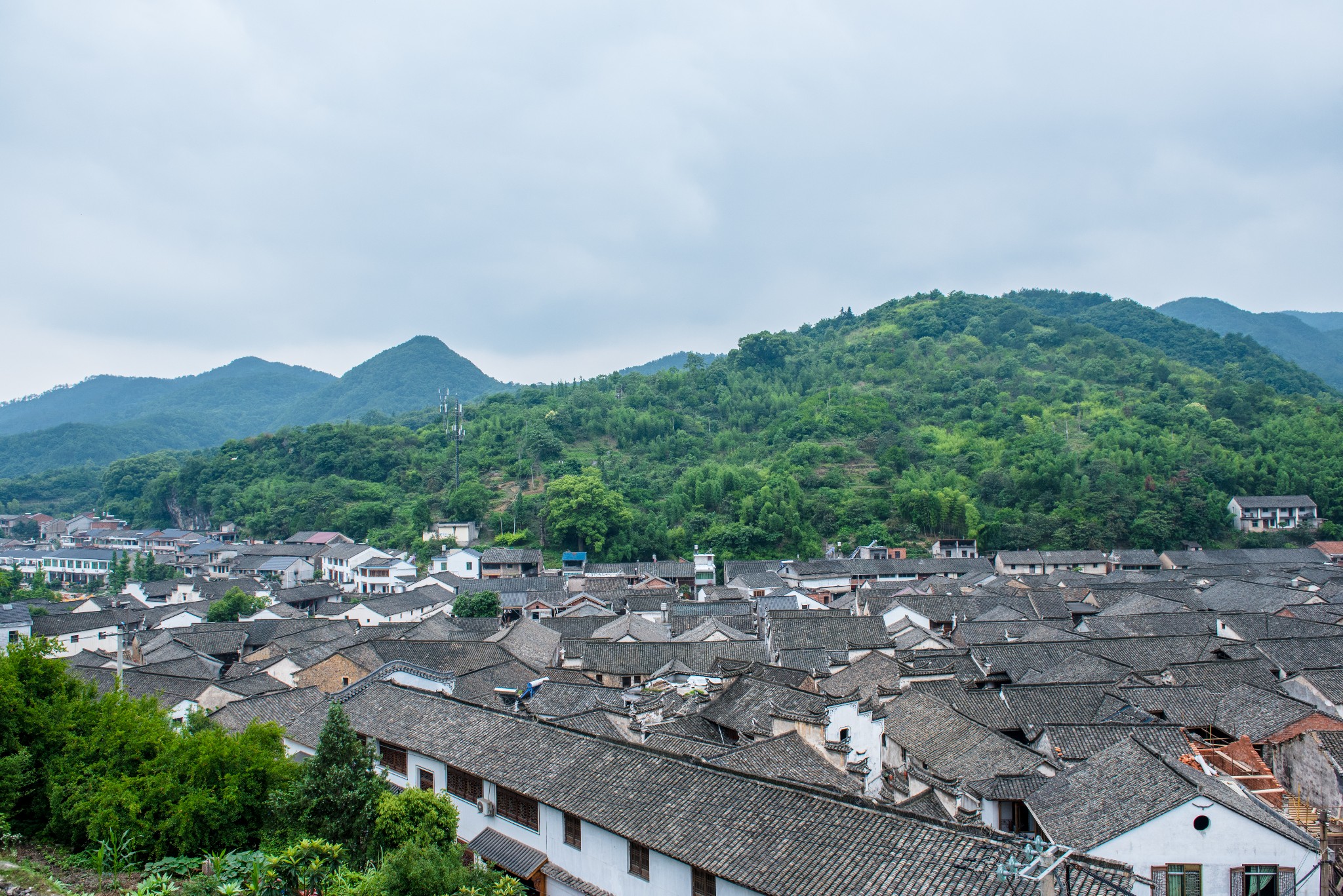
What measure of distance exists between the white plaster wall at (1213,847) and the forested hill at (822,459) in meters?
42.4

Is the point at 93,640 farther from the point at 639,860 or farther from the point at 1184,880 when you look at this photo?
the point at 1184,880

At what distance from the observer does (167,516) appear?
76.4 m

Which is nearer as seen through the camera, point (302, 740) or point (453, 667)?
point (302, 740)

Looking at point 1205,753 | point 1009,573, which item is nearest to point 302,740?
point 1205,753

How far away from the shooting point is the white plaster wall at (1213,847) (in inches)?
377

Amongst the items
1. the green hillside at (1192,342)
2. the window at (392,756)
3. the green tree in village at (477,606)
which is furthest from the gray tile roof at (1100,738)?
the green hillside at (1192,342)

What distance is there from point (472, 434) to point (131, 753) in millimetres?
65501

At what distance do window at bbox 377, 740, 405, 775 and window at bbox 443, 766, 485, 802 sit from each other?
1.29 metres

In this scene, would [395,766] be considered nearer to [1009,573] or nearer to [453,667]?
[453,667]

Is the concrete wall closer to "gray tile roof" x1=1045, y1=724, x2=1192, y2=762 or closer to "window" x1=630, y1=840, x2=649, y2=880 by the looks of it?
"gray tile roof" x1=1045, y1=724, x2=1192, y2=762

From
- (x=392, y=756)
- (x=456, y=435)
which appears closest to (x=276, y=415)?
(x=456, y=435)

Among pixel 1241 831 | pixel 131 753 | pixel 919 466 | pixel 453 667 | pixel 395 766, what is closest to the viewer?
pixel 1241 831

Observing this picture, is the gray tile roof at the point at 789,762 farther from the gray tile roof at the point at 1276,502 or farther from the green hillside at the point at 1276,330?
the green hillside at the point at 1276,330

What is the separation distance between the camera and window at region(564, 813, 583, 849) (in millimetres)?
10203
